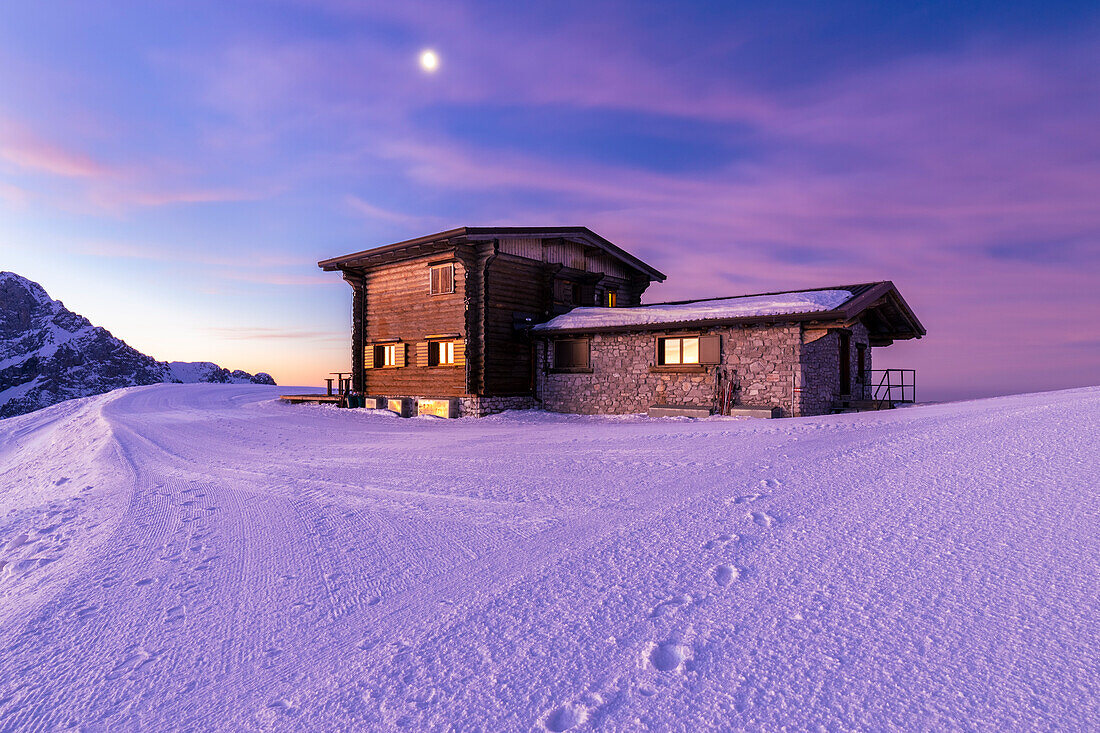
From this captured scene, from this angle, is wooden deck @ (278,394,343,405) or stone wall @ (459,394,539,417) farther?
wooden deck @ (278,394,343,405)

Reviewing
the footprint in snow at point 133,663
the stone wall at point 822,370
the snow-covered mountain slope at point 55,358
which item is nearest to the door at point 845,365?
the stone wall at point 822,370

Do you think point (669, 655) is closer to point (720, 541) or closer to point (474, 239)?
point (720, 541)

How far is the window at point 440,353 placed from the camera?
2131 centimetres

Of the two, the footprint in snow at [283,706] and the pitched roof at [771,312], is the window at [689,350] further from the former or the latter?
the footprint in snow at [283,706]

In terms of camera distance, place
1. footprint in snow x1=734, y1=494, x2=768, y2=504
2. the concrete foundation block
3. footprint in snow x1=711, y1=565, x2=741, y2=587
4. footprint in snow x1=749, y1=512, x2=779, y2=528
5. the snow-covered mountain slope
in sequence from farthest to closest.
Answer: the snow-covered mountain slope → the concrete foundation block → footprint in snow x1=734, y1=494, x2=768, y2=504 → footprint in snow x1=749, y1=512, x2=779, y2=528 → footprint in snow x1=711, y1=565, x2=741, y2=587

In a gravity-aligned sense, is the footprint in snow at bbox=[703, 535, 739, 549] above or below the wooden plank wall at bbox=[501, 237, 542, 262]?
below

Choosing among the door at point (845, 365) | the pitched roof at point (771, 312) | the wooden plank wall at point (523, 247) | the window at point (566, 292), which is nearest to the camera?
the pitched roof at point (771, 312)

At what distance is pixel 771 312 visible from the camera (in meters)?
15.9

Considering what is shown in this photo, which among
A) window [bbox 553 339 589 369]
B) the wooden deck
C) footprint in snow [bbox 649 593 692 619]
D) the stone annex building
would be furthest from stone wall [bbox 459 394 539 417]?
footprint in snow [bbox 649 593 692 619]

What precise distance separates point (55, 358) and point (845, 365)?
696 feet

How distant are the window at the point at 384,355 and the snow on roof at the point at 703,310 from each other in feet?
23.4

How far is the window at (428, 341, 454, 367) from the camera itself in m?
21.3

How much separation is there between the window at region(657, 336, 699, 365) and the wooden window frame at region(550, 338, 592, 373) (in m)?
2.79

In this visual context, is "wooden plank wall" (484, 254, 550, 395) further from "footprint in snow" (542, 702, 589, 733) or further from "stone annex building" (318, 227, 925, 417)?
"footprint in snow" (542, 702, 589, 733)
